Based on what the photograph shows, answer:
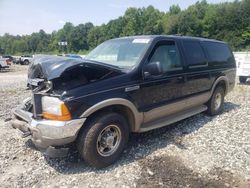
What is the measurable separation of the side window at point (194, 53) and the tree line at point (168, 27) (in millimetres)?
56117

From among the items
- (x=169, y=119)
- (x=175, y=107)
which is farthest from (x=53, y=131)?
(x=175, y=107)

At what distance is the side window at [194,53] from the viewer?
207 inches

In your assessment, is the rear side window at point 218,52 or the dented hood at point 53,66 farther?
the rear side window at point 218,52

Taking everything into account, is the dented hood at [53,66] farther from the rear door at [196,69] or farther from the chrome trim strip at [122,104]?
the rear door at [196,69]

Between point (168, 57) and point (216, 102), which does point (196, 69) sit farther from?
point (216, 102)

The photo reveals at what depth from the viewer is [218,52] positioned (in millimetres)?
6461

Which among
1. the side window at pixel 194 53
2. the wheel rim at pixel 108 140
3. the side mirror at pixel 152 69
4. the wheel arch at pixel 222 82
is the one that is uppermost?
the side window at pixel 194 53

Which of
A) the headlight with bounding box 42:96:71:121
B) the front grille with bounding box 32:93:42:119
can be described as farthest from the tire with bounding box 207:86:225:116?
the front grille with bounding box 32:93:42:119

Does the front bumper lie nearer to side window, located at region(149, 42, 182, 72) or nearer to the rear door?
side window, located at region(149, 42, 182, 72)

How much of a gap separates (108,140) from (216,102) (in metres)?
3.88

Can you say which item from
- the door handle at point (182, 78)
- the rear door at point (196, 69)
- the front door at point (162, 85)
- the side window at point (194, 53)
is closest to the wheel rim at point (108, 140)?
the front door at point (162, 85)

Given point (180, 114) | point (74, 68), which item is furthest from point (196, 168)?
point (74, 68)

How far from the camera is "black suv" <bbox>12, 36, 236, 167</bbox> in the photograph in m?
3.36

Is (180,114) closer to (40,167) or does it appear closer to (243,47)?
(40,167)
